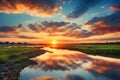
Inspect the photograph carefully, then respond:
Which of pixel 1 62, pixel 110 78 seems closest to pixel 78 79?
pixel 110 78

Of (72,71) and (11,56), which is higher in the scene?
(11,56)

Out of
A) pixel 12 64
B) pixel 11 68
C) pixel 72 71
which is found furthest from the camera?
pixel 12 64

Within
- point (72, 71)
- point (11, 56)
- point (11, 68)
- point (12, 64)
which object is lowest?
point (72, 71)

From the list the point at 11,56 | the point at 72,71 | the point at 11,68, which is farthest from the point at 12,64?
the point at 11,56

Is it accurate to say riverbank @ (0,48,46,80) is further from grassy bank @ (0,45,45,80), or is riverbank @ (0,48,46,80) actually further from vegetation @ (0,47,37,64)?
vegetation @ (0,47,37,64)

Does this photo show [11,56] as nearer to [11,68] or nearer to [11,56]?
[11,56]

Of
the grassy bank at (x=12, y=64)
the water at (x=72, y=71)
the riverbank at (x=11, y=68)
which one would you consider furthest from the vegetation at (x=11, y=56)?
the water at (x=72, y=71)

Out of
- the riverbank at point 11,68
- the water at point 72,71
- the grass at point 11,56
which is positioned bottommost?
the water at point 72,71

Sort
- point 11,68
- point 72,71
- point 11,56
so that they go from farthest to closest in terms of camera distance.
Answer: point 11,56 < point 72,71 < point 11,68

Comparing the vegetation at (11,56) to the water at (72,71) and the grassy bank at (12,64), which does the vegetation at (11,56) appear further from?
the water at (72,71)

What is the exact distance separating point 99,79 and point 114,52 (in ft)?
151

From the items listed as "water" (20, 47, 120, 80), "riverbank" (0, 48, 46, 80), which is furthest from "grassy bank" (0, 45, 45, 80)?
"water" (20, 47, 120, 80)

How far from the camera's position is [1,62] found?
34.8 meters

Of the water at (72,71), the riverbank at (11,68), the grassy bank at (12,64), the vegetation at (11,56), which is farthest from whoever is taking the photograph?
the vegetation at (11,56)
